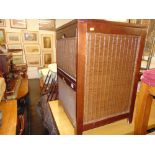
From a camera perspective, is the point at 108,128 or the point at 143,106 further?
the point at 108,128

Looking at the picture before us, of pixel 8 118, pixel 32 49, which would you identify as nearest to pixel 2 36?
pixel 32 49

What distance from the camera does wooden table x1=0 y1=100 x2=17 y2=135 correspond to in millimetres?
1190

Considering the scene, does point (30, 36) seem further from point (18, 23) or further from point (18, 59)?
point (18, 59)

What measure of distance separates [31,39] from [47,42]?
0.54 m

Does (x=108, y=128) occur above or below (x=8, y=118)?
above

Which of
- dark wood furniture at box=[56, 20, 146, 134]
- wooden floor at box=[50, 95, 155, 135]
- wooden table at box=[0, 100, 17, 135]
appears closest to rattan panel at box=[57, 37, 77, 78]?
dark wood furniture at box=[56, 20, 146, 134]

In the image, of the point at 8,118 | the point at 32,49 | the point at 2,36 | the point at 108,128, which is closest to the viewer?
the point at 108,128

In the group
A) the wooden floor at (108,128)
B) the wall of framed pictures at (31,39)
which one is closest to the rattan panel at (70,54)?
the wooden floor at (108,128)

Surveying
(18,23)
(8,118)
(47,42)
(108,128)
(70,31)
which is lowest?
(8,118)

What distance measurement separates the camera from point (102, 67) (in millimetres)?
714

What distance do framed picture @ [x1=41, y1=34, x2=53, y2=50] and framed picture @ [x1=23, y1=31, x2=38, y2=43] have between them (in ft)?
0.82

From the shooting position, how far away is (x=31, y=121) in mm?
2385

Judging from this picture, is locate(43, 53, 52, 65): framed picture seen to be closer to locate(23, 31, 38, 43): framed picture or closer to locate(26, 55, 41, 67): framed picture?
locate(26, 55, 41, 67): framed picture

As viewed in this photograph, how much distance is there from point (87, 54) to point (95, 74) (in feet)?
0.40
